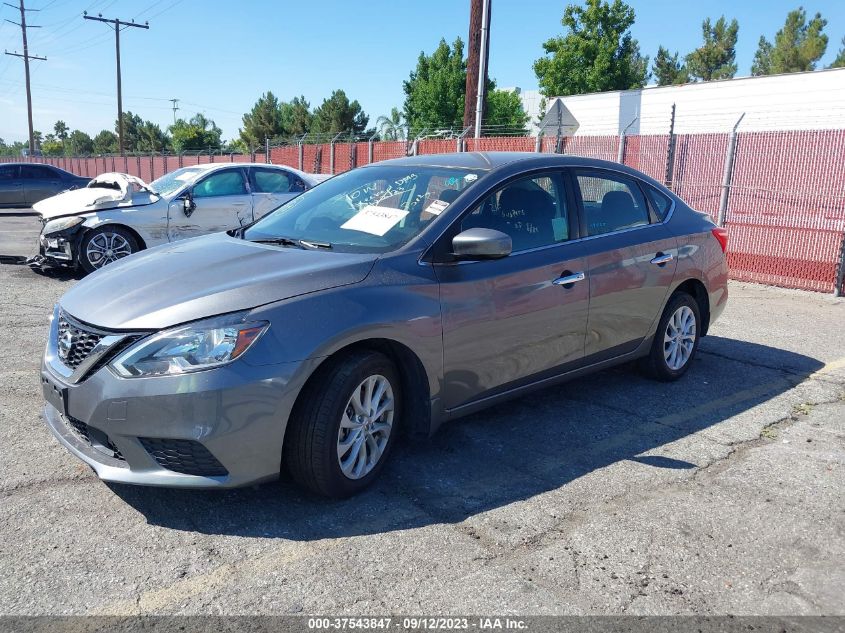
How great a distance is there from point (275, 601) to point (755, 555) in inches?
81.9

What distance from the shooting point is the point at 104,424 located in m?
3.13

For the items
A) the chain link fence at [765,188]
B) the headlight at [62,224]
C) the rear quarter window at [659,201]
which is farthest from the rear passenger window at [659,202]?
the headlight at [62,224]

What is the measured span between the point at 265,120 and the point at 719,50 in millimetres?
41993

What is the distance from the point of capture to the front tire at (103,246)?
9.48 m

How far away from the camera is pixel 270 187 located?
1110 cm

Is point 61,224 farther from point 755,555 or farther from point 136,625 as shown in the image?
point 755,555

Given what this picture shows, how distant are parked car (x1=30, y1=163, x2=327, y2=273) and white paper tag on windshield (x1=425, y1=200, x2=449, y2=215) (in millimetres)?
5282

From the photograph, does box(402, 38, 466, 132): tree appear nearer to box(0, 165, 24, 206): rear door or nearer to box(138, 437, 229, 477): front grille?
box(0, 165, 24, 206): rear door

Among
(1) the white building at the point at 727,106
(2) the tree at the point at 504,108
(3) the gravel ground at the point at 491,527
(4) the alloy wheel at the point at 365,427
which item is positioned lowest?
(3) the gravel ground at the point at 491,527

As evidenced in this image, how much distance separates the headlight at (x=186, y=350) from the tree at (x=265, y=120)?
2711 inches

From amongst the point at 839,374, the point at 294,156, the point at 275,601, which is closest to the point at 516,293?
the point at 275,601

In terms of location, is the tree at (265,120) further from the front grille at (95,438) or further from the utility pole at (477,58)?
the front grille at (95,438)

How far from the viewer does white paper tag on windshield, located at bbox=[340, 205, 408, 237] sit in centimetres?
405

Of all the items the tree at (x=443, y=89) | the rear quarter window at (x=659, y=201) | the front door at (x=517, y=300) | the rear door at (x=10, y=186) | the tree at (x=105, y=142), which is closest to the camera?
the front door at (x=517, y=300)
